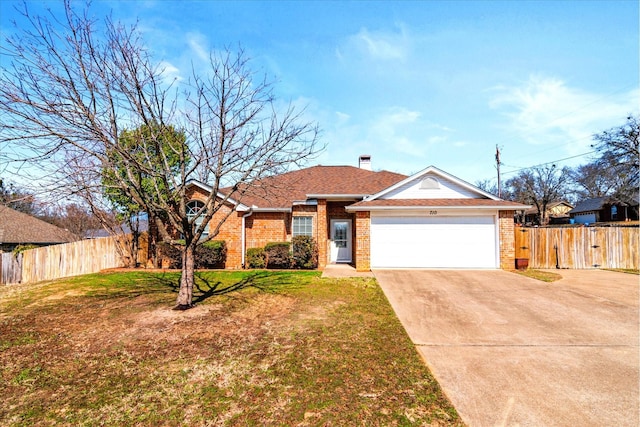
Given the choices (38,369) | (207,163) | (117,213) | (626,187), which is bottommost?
(38,369)

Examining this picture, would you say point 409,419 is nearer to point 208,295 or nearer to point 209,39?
point 208,295

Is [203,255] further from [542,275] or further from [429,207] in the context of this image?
[542,275]

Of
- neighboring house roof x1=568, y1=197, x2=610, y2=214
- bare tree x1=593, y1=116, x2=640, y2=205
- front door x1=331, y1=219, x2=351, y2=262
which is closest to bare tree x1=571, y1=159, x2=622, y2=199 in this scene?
neighboring house roof x1=568, y1=197, x2=610, y2=214

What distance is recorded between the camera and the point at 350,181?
15.8 m

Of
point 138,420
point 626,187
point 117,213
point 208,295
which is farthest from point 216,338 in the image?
point 626,187

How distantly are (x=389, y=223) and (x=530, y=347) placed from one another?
315 inches

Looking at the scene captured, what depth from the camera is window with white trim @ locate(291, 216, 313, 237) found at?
13.9 m

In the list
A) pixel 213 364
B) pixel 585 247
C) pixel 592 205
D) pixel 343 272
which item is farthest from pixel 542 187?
pixel 213 364

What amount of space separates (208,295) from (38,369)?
3975 millimetres

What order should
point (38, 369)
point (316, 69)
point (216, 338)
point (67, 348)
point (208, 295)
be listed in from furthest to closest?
1. point (316, 69)
2. point (208, 295)
3. point (216, 338)
4. point (67, 348)
5. point (38, 369)

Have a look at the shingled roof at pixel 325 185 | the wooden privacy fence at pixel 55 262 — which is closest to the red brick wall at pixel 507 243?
the shingled roof at pixel 325 185

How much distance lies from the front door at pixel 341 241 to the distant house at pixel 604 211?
35.5 meters

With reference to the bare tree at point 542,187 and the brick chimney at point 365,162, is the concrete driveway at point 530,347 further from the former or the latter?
the bare tree at point 542,187

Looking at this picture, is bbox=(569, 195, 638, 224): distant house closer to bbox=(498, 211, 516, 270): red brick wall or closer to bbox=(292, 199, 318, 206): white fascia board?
bbox=(498, 211, 516, 270): red brick wall
